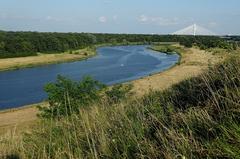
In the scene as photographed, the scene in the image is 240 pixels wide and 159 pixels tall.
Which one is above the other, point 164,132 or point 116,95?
point 164,132

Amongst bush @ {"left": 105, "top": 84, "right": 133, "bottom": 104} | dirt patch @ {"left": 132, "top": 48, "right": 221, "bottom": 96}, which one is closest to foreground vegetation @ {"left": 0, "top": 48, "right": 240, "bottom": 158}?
dirt patch @ {"left": 132, "top": 48, "right": 221, "bottom": 96}

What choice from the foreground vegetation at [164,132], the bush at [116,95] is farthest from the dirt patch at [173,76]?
the foreground vegetation at [164,132]

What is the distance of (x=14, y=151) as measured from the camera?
4887mm

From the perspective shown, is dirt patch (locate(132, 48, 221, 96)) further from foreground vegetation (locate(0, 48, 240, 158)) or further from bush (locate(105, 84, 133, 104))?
foreground vegetation (locate(0, 48, 240, 158))

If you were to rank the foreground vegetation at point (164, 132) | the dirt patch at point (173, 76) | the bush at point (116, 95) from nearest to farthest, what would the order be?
the foreground vegetation at point (164, 132)
the bush at point (116, 95)
the dirt patch at point (173, 76)

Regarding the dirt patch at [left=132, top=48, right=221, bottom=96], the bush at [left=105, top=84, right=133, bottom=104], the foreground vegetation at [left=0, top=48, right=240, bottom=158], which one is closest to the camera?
the foreground vegetation at [left=0, top=48, right=240, bottom=158]

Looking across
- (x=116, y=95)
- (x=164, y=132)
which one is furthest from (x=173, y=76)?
(x=164, y=132)

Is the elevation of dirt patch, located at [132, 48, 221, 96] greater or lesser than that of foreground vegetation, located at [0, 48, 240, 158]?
lesser

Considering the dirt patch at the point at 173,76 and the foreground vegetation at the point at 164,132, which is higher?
the foreground vegetation at the point at 164,132

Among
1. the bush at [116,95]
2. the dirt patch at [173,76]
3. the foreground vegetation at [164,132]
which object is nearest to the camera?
the foreground vegetation at [164,132]

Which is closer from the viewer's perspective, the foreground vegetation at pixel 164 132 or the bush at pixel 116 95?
the foreground vegetation at pixel 164 132

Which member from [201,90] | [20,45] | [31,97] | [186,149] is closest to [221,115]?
[186,149]

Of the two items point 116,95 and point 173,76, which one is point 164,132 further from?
point 173,76

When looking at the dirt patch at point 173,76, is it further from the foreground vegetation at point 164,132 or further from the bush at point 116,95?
the foreground vegetation at point 164,132
